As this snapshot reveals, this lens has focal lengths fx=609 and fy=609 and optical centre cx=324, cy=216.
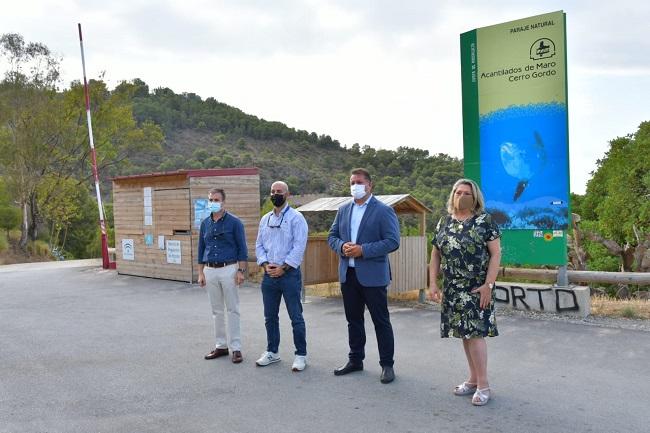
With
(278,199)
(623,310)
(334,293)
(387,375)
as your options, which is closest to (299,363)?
(387,375)

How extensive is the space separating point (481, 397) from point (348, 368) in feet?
4.71

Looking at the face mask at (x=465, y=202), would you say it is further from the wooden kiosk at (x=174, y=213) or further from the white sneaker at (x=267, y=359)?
the wooden kiosk at (x=174, y=213)

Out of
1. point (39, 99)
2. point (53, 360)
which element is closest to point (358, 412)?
point (53, 360)

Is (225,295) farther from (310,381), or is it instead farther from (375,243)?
(375,243)

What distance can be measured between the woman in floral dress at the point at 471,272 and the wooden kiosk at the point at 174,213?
943cm

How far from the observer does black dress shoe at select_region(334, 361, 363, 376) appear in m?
5.87

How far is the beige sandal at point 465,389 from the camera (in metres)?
5.18

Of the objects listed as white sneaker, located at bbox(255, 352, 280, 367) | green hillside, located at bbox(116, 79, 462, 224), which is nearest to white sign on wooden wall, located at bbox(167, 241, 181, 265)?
white sneaker, located at bbox(255, 352, 280, 367)

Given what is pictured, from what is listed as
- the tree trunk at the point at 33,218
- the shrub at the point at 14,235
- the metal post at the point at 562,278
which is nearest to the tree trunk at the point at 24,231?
the tree trunk at the point at 33,218

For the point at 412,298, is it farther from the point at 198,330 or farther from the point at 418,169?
the point at 418,169

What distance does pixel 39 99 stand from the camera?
29.0 meters

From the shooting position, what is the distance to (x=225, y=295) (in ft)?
21.6

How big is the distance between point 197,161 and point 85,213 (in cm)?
2571

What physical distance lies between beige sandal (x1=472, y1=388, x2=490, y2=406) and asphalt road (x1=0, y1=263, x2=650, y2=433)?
84 millimetres
